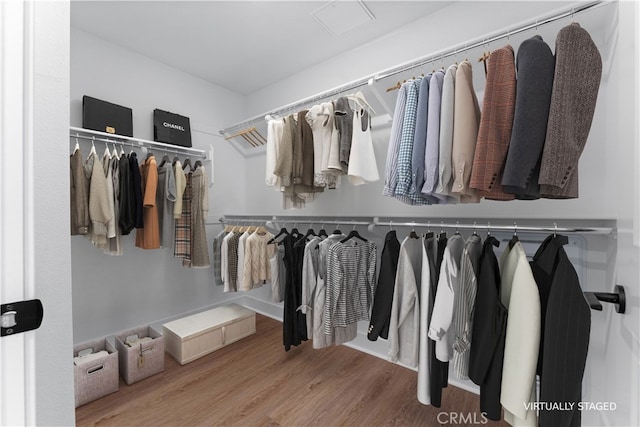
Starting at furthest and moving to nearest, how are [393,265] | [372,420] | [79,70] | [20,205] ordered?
[79,70] < [393,265] < [372,420] < [20,205]

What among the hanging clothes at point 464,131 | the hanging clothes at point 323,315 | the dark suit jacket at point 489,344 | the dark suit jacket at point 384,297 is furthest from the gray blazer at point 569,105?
the hanging clothes at point 323,315

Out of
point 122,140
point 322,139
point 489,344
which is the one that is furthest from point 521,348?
point 122,140

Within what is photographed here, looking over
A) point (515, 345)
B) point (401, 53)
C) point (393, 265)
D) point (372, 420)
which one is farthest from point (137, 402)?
point (401, 53)

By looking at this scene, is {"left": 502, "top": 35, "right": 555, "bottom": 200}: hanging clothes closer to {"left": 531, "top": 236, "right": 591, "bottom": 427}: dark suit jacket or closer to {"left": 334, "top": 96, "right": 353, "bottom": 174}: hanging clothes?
{"left": 531, "top": 236, "right": 591, "bottom": 427}: dark suit jacket

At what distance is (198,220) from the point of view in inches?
95.3

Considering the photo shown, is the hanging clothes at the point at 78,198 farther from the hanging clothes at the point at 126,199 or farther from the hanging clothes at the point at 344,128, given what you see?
the hanging clothes at the point at 344,128

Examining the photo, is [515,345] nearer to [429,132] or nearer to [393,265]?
[393,265]

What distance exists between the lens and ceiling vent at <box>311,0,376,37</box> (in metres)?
1.93

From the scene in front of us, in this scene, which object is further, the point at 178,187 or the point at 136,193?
the point at 178,187

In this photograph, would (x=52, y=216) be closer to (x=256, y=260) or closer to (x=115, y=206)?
(x=115, y=206)

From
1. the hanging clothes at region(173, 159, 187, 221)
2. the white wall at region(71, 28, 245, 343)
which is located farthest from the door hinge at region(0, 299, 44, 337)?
the white wall at region(71, 28, 245, 343)

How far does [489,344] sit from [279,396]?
129 centimetres

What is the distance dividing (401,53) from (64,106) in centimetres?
223

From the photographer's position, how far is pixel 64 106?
690 mm
